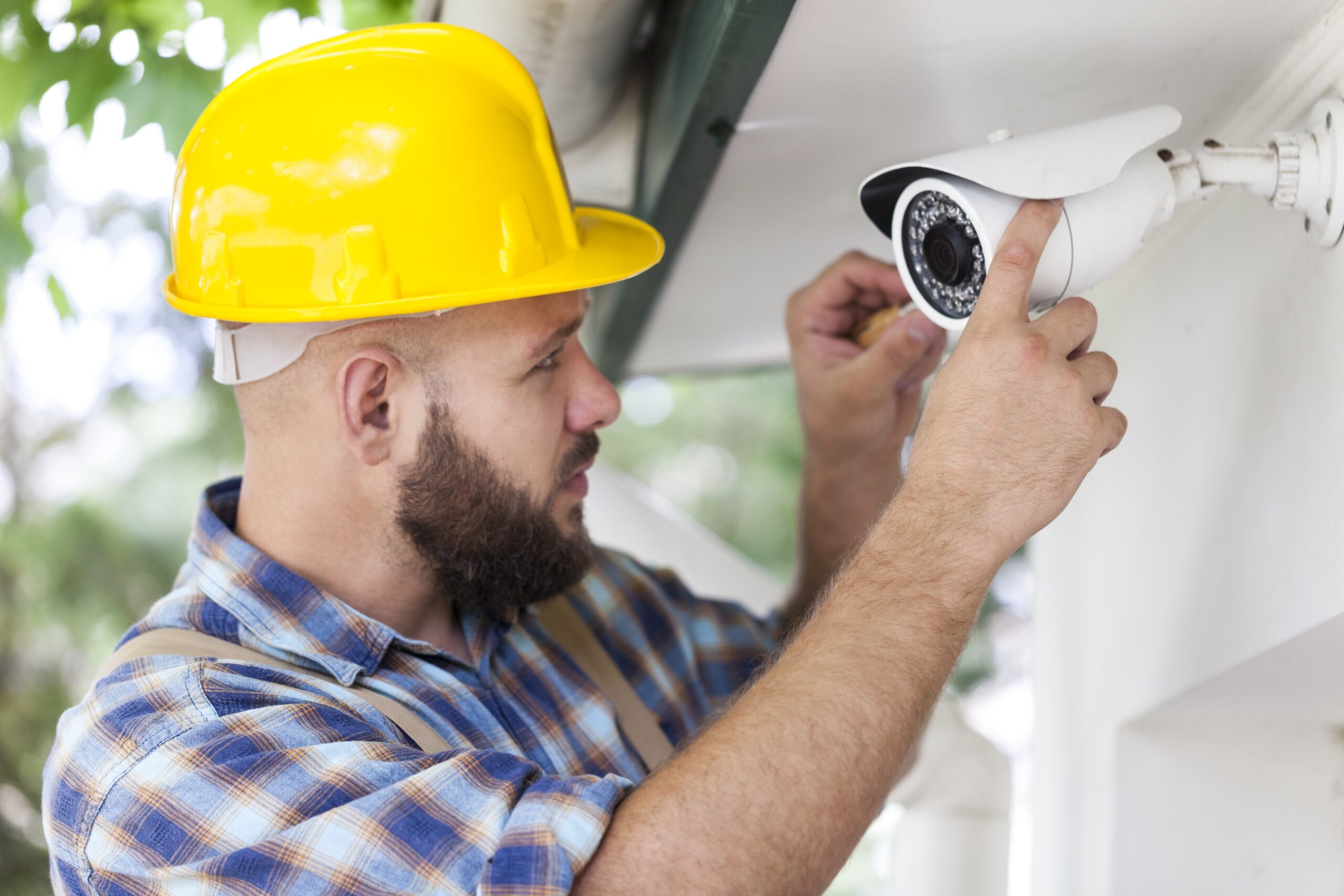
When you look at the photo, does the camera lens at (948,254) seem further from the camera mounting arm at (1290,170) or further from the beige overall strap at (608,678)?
the beige overall strap at (608,678)

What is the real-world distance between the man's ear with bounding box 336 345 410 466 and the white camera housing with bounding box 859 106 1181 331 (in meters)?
0.60

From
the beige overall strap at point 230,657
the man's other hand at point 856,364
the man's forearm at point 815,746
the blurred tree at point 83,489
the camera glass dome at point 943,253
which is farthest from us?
the blurred tree at point 83,489

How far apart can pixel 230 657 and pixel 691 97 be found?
2.55ft

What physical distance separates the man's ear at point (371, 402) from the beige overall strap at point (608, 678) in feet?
1.20

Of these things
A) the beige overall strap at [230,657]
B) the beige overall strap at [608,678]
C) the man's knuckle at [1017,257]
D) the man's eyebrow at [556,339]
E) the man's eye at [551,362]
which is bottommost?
the beige overall strap at [608,678]

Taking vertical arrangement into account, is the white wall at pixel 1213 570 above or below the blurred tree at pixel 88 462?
above

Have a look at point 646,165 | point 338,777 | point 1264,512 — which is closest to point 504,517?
point 338,777

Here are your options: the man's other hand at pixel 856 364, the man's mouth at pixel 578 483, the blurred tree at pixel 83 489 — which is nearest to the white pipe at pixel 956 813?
the man's other hand at pixel 856 364

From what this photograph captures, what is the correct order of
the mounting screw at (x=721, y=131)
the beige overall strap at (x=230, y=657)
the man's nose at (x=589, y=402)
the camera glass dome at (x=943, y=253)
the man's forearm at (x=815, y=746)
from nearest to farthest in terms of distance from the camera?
the man's forearm at (x=815, y=746)
the camera glass dome at (x=943, y=253)
the beige overall strap at (x=230, y=657)
the mounting screw at (x=721, y=131)
the man's nose at (x=589, y=402)

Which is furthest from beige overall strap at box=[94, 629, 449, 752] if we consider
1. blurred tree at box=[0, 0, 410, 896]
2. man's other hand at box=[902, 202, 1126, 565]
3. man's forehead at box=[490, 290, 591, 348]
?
blurred tree at box=[0, 0, 410, 896]

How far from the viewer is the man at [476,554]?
0.97 metres

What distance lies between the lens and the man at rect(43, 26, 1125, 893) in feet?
3.19

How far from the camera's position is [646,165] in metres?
1.69

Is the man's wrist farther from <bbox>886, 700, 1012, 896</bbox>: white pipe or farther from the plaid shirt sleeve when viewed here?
<bbox>886, 700, 1012, 896</bbox>: white pipe
